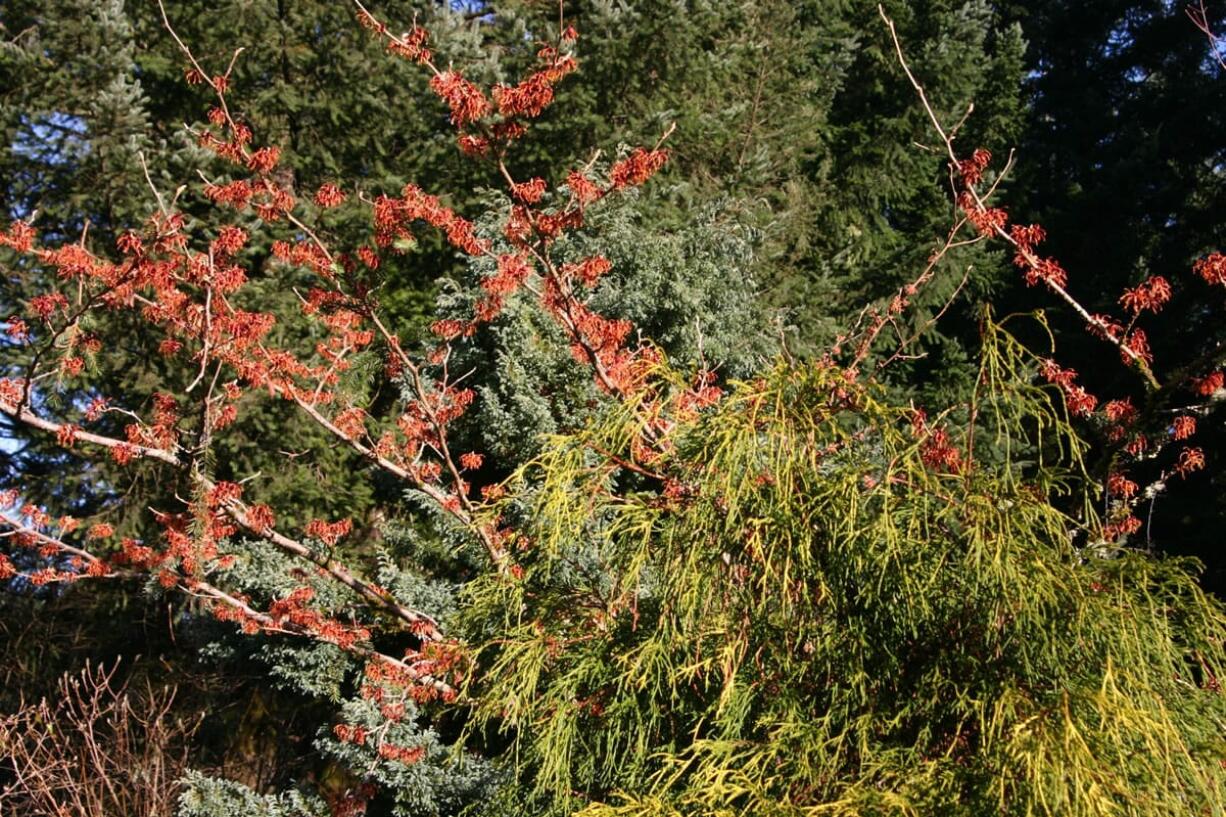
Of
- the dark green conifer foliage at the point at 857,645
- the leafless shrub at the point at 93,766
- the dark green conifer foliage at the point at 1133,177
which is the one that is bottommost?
the leafless shrub at the point at 93,766

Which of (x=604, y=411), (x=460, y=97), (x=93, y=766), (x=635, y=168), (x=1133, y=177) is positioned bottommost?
(x=93, y=766)

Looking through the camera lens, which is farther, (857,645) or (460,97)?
(460,97)

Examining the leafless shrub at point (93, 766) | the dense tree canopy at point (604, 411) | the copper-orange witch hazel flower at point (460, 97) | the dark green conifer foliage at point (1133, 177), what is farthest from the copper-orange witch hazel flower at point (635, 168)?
the dark green conifer foliage at point (1133, 177)

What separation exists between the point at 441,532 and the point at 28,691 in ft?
14.6

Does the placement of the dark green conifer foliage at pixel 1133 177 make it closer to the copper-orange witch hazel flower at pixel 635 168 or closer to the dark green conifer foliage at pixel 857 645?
the copper-orange witch hazel flower at pixel 635 168

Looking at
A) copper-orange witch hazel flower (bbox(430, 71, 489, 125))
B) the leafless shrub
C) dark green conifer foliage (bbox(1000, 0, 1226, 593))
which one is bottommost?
the leafless shrub

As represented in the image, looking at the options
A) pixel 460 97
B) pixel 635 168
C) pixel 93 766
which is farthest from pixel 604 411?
pixel 93 766

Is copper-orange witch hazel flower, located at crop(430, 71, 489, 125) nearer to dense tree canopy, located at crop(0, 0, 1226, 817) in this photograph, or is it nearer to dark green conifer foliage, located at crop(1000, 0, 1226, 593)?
dense tree canopy, located at crop(0, 0, 1226, 817)

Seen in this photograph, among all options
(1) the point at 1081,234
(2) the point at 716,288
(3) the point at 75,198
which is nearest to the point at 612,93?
(2) the point at 716,288

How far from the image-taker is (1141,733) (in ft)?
7.66

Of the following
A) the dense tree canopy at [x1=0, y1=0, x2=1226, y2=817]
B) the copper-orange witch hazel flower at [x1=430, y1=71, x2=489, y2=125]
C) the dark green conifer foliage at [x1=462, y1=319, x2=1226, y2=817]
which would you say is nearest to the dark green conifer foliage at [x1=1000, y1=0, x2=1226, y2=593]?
the dense tree canopy at [x1=0, y1=0, x2=1226, y2=817]

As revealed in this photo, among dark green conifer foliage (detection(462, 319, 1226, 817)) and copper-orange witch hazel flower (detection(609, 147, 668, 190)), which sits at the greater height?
copper-orange witch hazel flower (detection(609, 147, 668, 190))

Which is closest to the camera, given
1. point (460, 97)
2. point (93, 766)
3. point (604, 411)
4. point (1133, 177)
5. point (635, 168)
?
point (460, 97)

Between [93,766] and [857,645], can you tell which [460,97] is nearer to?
[857,645]
